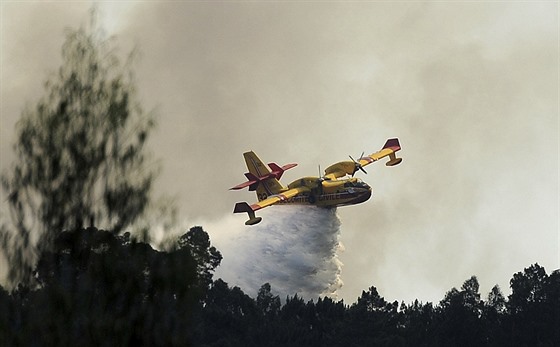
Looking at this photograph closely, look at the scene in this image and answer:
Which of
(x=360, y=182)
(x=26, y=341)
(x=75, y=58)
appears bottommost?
(x=26, y=341)

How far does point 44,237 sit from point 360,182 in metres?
126

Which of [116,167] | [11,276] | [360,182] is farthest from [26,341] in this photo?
[360,182]

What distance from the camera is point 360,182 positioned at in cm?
19900

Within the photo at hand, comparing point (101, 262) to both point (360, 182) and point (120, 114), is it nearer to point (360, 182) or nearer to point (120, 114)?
point (120, 114)

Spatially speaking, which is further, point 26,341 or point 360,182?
point 360,182

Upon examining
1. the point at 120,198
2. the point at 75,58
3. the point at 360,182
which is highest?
the point at 360,182

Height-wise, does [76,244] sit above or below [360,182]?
below

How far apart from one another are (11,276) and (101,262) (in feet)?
12.1

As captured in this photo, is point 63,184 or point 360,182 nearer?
point 63,184

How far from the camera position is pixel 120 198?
75375mm

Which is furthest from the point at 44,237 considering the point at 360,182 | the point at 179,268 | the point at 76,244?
the point at 360,182

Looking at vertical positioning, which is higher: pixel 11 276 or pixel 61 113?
pixel 61 113

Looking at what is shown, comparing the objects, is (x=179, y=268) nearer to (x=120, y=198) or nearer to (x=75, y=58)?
(x=120, y=198)

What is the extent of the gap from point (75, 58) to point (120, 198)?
20.8 feet
